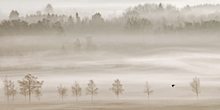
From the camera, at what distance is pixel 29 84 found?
70250 millimetres

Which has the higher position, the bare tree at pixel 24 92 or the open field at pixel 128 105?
the bare tree at pixel 24 92

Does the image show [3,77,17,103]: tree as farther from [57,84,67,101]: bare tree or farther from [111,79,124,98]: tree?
[111,79,124,98]: tree

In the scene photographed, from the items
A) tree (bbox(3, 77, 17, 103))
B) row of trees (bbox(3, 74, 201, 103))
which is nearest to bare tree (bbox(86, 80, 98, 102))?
row of trees (bbox(3, 74, 201, 103))

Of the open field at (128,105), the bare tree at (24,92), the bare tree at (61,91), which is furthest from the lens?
the bare tree at (61,91)

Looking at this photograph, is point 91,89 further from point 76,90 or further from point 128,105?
point 128,105

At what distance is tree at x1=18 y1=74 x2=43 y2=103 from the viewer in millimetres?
70812

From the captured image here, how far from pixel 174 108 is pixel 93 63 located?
14740mm

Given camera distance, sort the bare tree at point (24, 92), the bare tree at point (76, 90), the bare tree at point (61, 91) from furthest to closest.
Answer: the bare tree at point (76, 90) → the bare tree at point (61, 91) → the bare tree at point (24, 92)

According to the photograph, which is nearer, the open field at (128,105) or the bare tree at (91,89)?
the open field at (128,105)

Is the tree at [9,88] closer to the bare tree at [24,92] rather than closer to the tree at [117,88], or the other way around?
the bare tree at [24,92]

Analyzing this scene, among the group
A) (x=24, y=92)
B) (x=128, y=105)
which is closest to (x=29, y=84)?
(x=24, y=92)

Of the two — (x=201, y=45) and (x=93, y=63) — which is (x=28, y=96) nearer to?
(x=93, y=63)

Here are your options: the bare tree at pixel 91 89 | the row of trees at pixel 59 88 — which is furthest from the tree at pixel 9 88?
the bare tree at pixel 91 89

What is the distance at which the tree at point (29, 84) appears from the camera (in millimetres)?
70812
